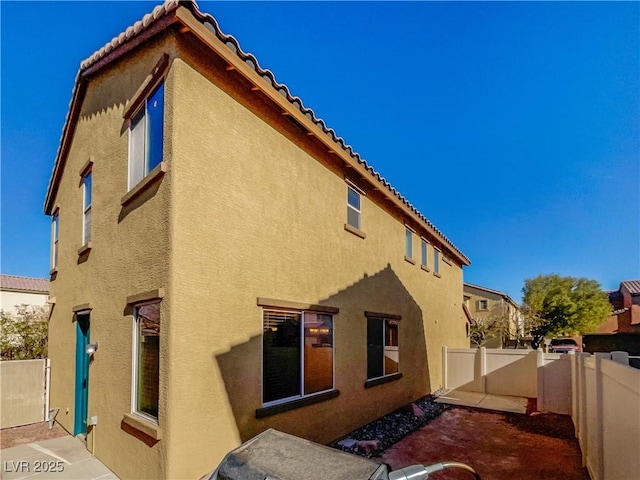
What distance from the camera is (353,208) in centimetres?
989

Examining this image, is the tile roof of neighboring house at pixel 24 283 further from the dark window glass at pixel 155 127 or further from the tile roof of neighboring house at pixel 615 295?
the tile roof of neighboring house at pixel 615 295

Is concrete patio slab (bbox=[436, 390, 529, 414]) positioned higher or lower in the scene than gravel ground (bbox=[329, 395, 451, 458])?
lower

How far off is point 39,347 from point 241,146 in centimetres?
1144

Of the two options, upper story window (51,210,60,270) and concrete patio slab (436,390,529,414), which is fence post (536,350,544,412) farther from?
upper story window (51,210,60,270)

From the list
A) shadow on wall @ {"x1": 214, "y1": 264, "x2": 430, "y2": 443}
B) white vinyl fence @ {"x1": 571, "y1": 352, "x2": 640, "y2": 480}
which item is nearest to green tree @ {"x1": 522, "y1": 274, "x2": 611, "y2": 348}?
shadow on wall @ {"x1": 214, "y1": 264, "x2": 430, "y2": 443}

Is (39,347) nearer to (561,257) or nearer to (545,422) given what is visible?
(545,422)

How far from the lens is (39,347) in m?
12.6

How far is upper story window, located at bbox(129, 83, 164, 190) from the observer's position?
588 cm

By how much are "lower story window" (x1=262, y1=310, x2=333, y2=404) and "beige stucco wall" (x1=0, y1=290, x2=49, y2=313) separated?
22288 millimetres

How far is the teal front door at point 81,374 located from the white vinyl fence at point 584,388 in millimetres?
8778

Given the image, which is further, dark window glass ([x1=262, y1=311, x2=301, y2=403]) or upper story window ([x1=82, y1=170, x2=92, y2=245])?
upper story window ([x1=82, y1=170, x2=92, y2=245])

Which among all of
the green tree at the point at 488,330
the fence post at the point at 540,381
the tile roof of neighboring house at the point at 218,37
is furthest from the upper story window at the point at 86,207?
the green tree at the point at 488,330

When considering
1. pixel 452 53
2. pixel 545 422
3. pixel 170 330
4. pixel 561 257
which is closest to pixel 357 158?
pixel 452 53

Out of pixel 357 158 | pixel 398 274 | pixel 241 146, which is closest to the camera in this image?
pixel 241 146
